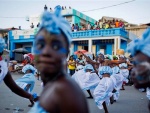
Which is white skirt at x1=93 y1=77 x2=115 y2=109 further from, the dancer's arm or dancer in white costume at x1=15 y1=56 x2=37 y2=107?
the dancer's arm

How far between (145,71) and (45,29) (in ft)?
2.75

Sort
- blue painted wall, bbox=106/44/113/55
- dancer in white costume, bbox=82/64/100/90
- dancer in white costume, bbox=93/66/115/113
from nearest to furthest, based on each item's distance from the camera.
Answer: dancer in white costume, bbox=93/66/115/113
dancer in white costume, bbox=82/64/100/90
blue painted wall, bbox=106/44/113/55

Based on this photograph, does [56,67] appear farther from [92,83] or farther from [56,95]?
[92,83]

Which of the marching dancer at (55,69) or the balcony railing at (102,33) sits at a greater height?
the balcony railing at (102,33)

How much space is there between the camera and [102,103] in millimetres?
6137

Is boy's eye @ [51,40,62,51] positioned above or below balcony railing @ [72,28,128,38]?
below

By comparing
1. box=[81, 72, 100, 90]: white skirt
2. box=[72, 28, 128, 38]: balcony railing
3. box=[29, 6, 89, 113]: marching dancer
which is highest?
box=[72, 28, 128, 38]: balcony railing

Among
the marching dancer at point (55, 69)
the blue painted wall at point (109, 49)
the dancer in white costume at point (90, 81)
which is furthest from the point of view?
the blue painted wall at point (109, 49)

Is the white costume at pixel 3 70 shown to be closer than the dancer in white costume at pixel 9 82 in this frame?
No

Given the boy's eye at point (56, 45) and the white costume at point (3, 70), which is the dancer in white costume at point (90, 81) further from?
the boy's eye at point (56, 45)

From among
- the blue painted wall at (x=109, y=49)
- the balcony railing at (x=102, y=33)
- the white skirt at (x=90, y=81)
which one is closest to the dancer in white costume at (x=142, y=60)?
the white skirt at (x=90, y=81)

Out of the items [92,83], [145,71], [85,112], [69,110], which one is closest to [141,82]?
[145,71]

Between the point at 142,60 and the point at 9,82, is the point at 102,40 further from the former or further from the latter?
the point at 142,60

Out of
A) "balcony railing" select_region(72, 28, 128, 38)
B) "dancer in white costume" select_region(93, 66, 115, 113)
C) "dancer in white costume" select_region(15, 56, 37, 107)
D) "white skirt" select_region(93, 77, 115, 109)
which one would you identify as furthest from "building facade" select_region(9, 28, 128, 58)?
"white skirt" select_region(93, 77, 115, 109)
